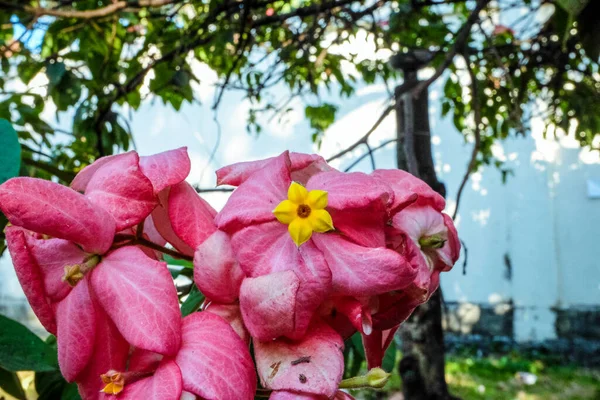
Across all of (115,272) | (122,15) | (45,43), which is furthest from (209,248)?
(45,43)

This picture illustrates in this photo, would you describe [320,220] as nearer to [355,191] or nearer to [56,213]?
[355,191]

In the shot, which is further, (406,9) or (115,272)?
(406,9)

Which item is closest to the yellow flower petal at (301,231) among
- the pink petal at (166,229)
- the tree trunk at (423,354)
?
the pink petal at (166,229)

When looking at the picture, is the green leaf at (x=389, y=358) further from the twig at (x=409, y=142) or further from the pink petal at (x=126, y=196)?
the pink petal at (x=126, y=196)

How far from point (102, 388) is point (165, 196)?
0.12m

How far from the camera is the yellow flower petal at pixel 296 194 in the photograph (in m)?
0.30

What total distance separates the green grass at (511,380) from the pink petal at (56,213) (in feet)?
8.10

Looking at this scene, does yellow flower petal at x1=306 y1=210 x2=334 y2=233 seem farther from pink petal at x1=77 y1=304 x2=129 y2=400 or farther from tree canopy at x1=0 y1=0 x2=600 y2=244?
tree canopy at x1=0 y1=0 x2=600 y2=244

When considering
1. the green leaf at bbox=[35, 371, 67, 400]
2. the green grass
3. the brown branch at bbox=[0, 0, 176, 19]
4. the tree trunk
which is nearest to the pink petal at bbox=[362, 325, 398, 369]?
the green leaf at bbox=[35, 371, 67, 400]

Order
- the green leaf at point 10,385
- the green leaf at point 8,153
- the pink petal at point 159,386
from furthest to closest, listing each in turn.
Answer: the green leaf at point 10,385 < the green leaf at point 8,153 < the pink petal at point 159,386

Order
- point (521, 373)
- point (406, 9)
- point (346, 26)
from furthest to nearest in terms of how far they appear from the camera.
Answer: point (521, 373)
point (406, 9)
point (346, 26)

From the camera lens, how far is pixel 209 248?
1.04ft

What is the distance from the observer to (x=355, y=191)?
0.31m

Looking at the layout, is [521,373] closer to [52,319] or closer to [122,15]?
[122,15]
